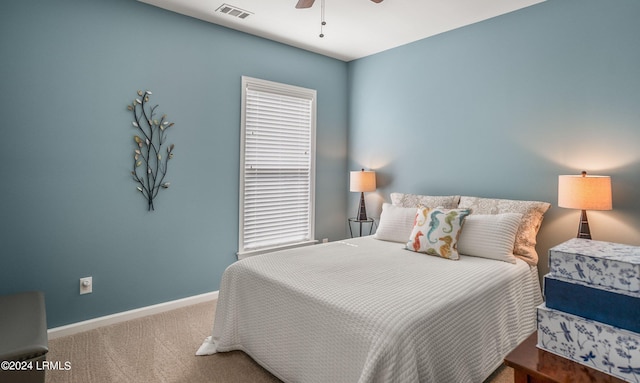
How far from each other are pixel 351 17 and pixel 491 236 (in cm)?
227

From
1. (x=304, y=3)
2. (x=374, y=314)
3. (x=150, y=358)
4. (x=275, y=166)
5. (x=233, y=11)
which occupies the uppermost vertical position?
(x=233, y=11)

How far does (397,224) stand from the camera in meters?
3.15

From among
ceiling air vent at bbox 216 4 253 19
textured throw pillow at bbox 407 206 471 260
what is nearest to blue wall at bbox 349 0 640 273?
textured throw pillow at bbox 407 206 471 260

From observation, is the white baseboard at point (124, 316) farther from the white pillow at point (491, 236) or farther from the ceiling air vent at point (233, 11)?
the ceiling air vent at point (233, 11)

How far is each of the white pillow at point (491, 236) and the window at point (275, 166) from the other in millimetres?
1971

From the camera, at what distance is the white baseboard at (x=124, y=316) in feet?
8.66

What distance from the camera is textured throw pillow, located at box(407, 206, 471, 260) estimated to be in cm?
260

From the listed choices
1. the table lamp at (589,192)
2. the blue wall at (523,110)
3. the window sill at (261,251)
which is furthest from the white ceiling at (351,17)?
the window sill at (261,251)

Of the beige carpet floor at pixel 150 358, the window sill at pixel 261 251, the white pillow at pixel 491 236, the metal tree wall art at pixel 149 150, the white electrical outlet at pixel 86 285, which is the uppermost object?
the metal tree wall art at pixel 149 150

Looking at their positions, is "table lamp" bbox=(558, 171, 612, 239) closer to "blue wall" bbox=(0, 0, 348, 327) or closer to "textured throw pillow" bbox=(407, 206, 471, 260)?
"textured throw pillow" bbox=(407, 206, 471, 260)

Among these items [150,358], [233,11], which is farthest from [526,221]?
[233,11]

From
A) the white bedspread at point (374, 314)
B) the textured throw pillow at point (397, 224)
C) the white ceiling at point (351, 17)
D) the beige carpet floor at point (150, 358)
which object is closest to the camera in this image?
the white bedspread at point (374, 314)

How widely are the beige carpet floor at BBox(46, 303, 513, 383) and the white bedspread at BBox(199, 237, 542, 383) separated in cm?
12

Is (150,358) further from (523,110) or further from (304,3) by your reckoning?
(523,110)
